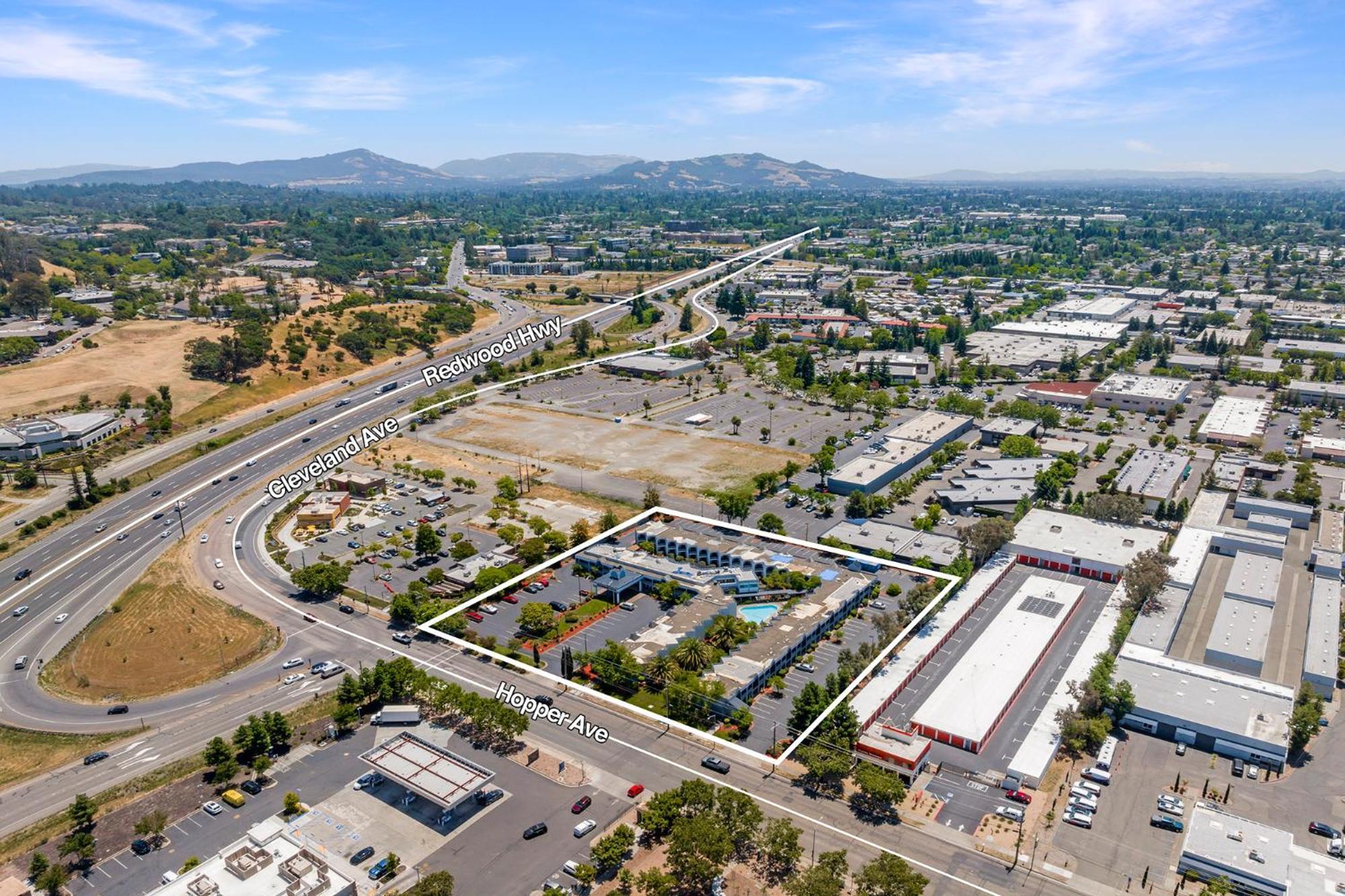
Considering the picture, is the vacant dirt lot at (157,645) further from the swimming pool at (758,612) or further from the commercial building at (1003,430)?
the commercial building at (1003,430)

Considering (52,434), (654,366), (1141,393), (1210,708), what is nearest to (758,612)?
(1210,708)

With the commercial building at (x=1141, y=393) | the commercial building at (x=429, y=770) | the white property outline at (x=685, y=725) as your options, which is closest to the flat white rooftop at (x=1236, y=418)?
the commercial building at (x=1141, y=393)

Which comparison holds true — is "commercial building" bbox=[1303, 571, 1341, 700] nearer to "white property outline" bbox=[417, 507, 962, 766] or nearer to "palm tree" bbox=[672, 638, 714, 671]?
"white property outline" bbox=[417, 507, 962, 766]

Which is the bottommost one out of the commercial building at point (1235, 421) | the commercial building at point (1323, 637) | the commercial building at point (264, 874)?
the commercial building at point (1323, 637)

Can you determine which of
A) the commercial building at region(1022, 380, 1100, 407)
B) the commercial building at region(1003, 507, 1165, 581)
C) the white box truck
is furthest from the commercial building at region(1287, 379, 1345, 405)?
the white box truck

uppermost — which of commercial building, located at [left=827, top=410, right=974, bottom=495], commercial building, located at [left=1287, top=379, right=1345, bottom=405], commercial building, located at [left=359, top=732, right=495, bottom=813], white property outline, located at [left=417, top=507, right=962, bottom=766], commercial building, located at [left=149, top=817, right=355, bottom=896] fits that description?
white property outline, located at [left=417, top=507, right=962, bottom=766]

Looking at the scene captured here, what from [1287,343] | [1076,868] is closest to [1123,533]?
[1076,868]
